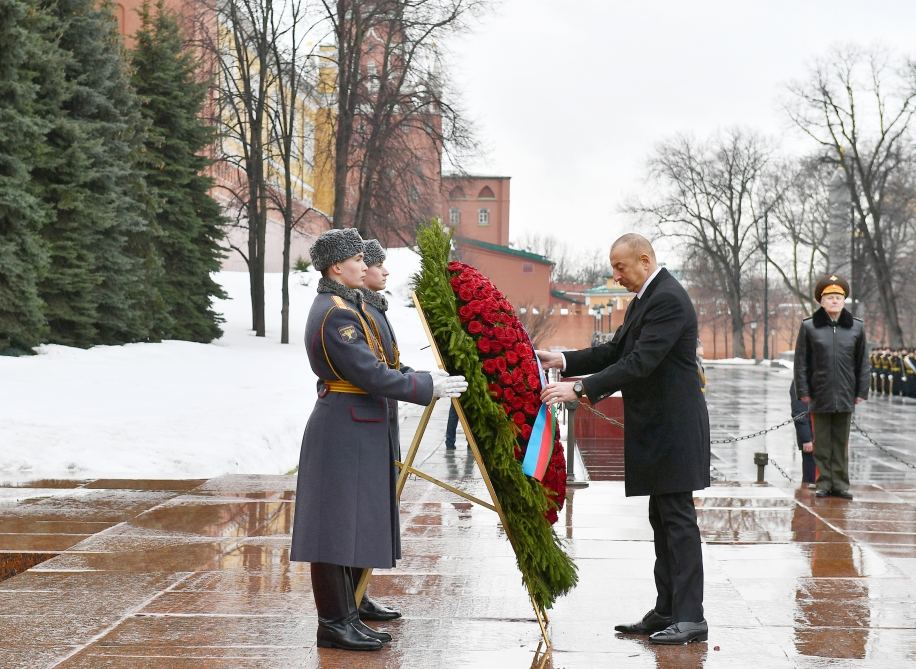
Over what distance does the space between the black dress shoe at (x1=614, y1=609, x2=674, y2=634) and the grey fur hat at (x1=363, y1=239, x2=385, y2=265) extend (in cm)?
219

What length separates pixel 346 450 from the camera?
17.5ft

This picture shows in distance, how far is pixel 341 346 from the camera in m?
5.27

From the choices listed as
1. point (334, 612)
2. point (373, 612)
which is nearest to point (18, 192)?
point (373, 612)

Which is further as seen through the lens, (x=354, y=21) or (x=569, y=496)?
(x=354, y=21)

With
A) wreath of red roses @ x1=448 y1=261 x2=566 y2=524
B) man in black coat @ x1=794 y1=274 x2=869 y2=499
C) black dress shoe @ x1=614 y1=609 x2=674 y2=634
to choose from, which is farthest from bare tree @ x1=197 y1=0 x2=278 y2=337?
black dress shoe @ x1=614 y1=609 x2=674 y2=634

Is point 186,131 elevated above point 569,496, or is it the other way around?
point 186,131

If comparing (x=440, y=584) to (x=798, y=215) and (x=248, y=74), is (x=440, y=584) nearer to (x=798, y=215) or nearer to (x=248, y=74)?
(x=248, y=74)

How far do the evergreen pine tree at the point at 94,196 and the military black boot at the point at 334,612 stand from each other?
1781 centimetres

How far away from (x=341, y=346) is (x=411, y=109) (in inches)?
1192

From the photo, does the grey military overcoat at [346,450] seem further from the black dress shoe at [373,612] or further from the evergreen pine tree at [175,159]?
the evergreen pine tree at [175,159]

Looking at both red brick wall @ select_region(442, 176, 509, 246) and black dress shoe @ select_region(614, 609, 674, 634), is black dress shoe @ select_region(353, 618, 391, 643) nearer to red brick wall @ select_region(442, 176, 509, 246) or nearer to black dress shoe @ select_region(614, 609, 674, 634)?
black dress shoe @ select_region(614, 609, 674, 634)

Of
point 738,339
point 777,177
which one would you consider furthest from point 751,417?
point 738,339

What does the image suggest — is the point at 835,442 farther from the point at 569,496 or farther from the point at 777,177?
the point at 777,177

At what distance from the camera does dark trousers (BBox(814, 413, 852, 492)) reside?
413 inches
